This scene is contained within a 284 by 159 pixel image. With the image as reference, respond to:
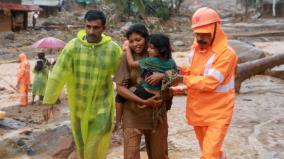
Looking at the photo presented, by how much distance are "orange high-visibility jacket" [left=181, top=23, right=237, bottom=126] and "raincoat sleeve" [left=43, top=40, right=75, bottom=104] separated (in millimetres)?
1070

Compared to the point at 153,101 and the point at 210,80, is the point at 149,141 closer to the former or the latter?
the point at 153,101

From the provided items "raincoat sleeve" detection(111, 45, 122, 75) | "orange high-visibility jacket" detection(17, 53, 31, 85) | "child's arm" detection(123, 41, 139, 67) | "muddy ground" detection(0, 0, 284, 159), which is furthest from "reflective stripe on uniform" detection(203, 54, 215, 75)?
"orange high-visibility jacket" detection(17, 53, 31, 85)

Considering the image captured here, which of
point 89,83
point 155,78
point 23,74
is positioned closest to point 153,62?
point 155,78

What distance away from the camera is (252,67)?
33.5ft

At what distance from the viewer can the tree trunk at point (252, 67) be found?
998 centimetres

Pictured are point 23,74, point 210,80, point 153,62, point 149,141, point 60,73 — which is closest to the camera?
point 210,80

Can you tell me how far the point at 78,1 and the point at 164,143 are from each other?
142 feet

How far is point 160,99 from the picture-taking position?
13.1ft

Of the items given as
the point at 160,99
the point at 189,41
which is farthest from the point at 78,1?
the point at 160,99

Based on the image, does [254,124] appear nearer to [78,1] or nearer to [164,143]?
[164,143]

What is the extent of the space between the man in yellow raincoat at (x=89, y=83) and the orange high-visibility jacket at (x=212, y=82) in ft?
2.67

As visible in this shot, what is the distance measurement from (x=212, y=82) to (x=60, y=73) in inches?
53.6

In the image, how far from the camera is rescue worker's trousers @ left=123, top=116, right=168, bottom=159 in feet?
13.2

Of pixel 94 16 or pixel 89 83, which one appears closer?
pixel 94 16
